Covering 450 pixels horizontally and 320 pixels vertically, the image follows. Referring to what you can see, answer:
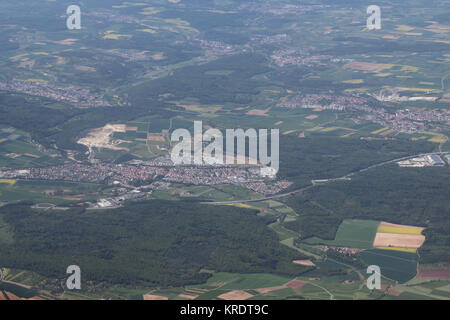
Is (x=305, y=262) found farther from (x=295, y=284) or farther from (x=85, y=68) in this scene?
(x=85, y=68)

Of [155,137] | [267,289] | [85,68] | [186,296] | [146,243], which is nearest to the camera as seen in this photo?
[186,296]

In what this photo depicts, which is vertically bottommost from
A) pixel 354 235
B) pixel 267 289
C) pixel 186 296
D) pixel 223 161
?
pixel 267 289

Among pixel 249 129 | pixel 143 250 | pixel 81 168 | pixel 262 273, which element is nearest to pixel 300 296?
pixel 262 273

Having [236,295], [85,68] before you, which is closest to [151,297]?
[236,295]

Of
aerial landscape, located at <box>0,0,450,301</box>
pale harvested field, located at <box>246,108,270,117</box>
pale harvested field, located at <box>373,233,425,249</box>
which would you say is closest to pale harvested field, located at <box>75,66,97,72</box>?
aerial landscape, located at <box>0,0,450,301</box>

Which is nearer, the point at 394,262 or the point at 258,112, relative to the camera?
the point at 394,262

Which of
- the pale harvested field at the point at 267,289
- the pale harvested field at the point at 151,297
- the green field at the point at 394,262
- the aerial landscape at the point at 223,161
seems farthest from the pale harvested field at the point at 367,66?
the pale harvested field at the point at 151,297

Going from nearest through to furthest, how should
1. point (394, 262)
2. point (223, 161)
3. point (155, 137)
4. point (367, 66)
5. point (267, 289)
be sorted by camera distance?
point (267, 289) → point (394, 262) → point (223, 161) → point (155, 137) → point (367, 66)
